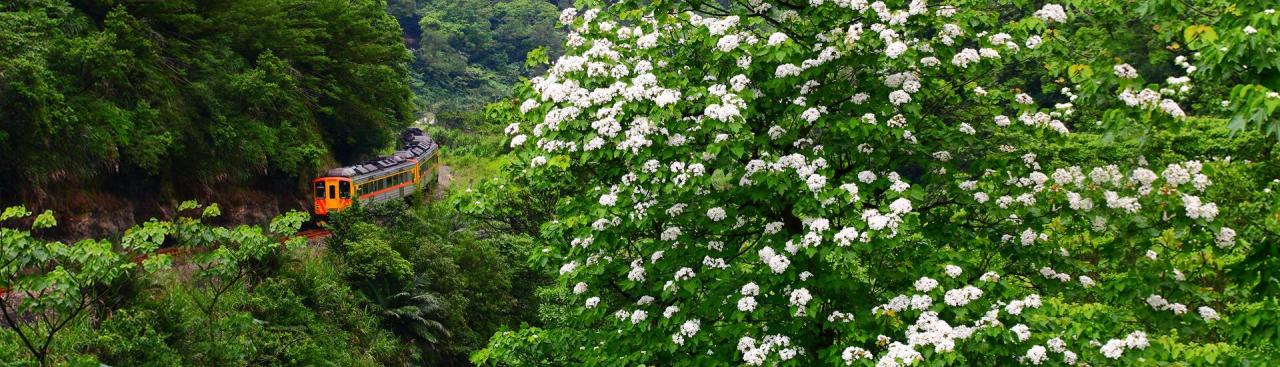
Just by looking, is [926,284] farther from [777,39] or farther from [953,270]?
[777,39]

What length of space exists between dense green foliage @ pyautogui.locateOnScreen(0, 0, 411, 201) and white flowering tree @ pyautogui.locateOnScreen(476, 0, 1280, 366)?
42.2 ft

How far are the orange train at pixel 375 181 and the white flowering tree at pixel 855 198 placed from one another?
17.0 m

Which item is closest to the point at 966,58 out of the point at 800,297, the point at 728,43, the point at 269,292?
the point at 728,43

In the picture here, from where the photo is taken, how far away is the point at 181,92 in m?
21.4

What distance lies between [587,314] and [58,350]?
877 cm

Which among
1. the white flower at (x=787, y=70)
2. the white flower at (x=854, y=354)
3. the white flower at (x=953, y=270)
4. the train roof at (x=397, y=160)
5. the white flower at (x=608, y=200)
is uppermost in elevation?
the white flower at (x=787, y=70)

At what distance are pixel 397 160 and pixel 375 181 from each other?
3344 mm

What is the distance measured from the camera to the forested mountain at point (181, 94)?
1638 centimetres

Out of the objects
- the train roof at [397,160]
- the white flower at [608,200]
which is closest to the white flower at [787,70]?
the white flower at [608,200]

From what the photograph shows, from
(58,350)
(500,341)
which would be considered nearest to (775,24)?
(500,341)

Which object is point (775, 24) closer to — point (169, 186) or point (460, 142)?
point (169, 186)

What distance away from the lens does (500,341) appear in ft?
30.3

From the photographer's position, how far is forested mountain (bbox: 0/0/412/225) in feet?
53.7

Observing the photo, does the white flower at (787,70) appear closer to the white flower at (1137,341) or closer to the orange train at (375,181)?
the white flower at (1137,341)
